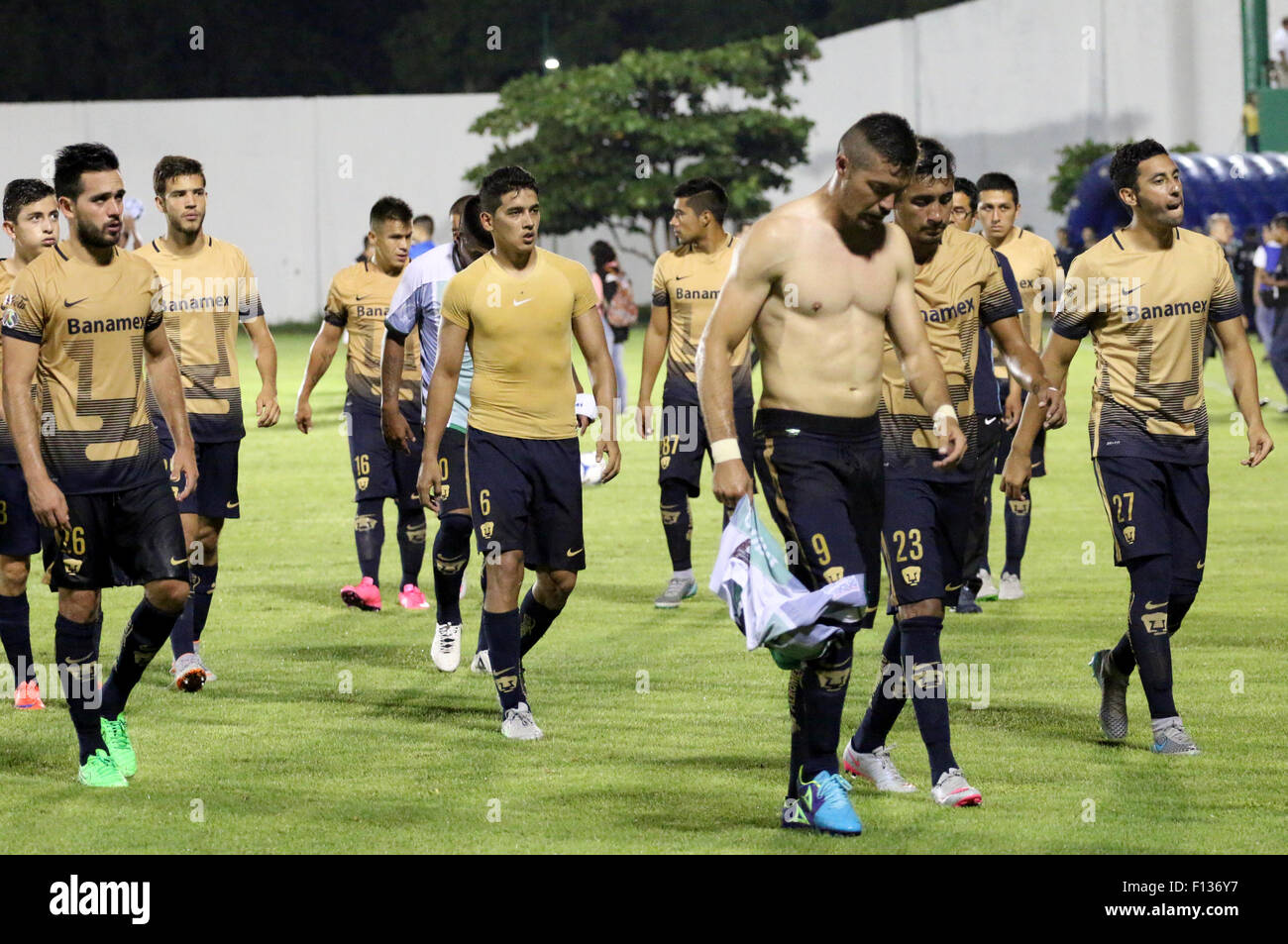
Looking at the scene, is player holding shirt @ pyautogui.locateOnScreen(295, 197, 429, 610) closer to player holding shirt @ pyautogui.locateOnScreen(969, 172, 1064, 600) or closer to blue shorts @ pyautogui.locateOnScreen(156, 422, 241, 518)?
blue shorts @ pyautogui.locateOnScreen(156, 422, 241, 518)

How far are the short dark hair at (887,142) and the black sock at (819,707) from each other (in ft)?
5.04

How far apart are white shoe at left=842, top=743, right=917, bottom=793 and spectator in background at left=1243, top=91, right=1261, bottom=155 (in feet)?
103

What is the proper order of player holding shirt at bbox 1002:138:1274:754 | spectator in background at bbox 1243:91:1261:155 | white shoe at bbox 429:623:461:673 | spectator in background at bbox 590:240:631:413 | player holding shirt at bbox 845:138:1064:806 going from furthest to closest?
spectator in background at bbox 1243:91:1261:155 → spectator in background at bbox 590:240:631:413 → white shoe at bbox 429:623:461:673 → player holding shirt at bbox 1002:138:1274:754 → player holding shirt at bbox 845:138:1064:806

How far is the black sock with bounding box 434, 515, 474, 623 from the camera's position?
31.7ft

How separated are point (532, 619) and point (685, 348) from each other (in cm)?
368

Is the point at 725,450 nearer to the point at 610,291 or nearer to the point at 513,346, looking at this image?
the point at 513,346

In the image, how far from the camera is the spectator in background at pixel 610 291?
23.5m

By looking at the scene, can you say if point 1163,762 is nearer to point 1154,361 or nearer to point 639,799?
point 1154,361

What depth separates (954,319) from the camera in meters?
7.45

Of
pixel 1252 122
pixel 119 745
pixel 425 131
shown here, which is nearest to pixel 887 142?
pixel 119 745

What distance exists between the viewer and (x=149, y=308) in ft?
23.6

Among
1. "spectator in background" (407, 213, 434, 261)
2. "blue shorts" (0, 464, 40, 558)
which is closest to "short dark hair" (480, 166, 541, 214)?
"blue shorts" (0, 464, 40, 558)
